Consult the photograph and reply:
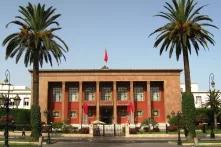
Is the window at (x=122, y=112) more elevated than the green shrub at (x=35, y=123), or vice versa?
the window at (x=122, y=112)

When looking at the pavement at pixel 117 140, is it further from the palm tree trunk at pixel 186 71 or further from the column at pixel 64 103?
the column at pixel 64 103

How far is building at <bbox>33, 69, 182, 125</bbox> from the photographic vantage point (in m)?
95.4

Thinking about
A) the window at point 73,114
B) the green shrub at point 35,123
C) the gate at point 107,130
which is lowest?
the gate at point 107,130

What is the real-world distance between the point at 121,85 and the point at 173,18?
163 ft

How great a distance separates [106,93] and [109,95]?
855mm

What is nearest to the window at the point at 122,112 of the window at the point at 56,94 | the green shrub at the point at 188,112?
the window at the point at 56,94

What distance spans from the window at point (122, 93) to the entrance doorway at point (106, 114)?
367cm

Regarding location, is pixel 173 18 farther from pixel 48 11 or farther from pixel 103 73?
pixel 103 73

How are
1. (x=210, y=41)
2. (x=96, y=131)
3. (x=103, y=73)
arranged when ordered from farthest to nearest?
(x=103, y=73), (x=96, y=131), (x=210, y=41)

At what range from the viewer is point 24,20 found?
5175 cm

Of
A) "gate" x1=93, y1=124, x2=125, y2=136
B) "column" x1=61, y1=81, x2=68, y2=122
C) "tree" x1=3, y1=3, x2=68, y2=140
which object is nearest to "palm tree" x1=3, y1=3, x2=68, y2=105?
"tree" x1=3, y1=3, x2=68, y2=140

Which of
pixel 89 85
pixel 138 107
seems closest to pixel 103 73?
pixel 89 85

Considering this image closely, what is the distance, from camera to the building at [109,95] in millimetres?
95375

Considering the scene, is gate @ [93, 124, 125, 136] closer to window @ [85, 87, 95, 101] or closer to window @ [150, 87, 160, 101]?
window @ [85, 87, 95, 101]
